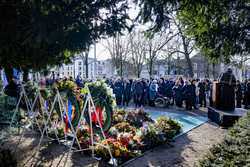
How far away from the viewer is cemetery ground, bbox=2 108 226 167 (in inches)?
281

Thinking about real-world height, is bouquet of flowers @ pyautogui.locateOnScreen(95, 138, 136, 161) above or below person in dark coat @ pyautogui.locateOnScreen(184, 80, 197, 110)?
below

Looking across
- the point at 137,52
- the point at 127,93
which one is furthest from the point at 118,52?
the point at 127,93

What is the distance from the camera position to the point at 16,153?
8.14 m

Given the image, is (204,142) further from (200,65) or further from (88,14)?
(200,65)

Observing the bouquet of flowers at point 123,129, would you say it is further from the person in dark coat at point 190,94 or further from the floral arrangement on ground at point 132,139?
the person in dark coat at point 190,94

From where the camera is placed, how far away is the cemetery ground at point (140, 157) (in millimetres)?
7148

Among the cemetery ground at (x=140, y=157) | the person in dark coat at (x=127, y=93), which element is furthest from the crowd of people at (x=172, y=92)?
the cemetery ground at (x=140, y=157)

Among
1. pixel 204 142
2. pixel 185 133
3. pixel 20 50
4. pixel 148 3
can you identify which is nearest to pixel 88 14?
pixel 148 3

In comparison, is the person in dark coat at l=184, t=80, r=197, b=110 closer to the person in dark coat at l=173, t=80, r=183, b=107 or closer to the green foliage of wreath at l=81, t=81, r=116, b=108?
the person in dark coat at l=173, t=80, r=183, b=107

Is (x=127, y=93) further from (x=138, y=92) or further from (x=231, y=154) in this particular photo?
(x=231, y=154)

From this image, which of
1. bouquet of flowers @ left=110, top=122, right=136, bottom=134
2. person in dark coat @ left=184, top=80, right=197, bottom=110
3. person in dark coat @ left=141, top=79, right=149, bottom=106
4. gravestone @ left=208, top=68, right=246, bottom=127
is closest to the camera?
bouquet of flowers @ left=110, top=122, right=136, bottom=134

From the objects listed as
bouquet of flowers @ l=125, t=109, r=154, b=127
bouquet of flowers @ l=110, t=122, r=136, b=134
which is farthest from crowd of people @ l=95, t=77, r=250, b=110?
bouquet of flowers @ l=110, t=122, r=136, b=134

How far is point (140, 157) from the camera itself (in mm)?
7484

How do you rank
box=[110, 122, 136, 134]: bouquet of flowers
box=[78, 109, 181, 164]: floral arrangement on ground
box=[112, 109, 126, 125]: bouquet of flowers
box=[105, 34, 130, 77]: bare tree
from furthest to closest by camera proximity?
box=[105, 34, 130, 77]: bare tree, box=[112, 109, 126, 125]: bouquet of flowers, box=[110, 122, 136, 134]: bouquet of flowers, box=[78, 109, 181, 164]: floral arrangement on ground
